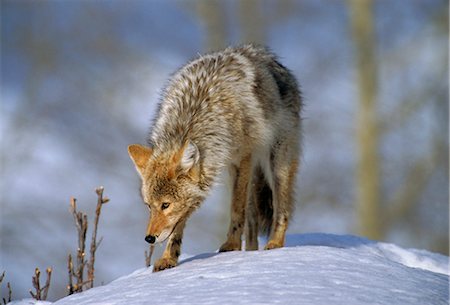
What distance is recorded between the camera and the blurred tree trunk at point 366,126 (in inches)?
658

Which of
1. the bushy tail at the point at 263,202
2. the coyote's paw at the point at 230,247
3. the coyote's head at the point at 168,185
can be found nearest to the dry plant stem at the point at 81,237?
the coyote's head at the point at 168,185

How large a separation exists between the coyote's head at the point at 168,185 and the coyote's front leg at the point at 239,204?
1.65ft

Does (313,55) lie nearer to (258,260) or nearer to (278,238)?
(278,238)

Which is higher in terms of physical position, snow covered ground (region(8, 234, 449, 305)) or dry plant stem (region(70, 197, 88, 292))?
dry plant stem (region(70, 197, 88, 292))

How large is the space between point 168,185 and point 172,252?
486 millimetres

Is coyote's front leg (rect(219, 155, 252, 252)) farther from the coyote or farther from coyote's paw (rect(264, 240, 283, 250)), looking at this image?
coyote's paw (rect(264, 240, 283, 250))

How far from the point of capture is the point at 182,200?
20.2ft

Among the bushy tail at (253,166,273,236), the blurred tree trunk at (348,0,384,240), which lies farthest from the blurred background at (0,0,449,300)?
the bushy tail at (253,166,273,236)

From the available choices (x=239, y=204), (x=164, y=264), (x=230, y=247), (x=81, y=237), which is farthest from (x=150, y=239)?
(x=239, y=204)

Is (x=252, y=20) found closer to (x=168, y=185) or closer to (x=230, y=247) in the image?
(x=230, y=247)

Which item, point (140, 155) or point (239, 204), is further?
point (239, 204)

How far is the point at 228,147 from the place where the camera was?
6.54 m

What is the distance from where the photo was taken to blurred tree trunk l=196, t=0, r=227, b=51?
18.8 meters

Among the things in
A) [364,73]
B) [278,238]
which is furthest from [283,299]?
[364,73]
